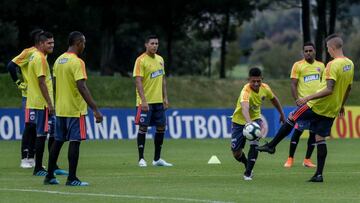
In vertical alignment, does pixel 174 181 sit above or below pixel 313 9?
below

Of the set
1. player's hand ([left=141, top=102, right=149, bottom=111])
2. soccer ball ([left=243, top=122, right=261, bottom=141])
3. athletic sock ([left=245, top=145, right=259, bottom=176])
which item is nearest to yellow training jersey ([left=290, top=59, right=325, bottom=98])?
player's hand ([left=141, top=102, right=149, bottom=111])

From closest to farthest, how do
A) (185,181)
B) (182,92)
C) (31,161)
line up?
(185,181) < (31,161) < (182,92)

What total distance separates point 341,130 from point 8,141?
34.4 ft

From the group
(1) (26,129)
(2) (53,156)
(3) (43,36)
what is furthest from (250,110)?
(1) (26,129)

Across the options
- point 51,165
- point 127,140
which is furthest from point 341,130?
point 51,165

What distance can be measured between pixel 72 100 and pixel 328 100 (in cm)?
403

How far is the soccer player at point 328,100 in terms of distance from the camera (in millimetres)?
15891

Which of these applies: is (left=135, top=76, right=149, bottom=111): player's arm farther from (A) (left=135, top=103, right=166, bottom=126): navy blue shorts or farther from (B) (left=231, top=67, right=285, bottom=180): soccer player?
(B) (left=231, top=67, right=285, bottom=180): soccer player

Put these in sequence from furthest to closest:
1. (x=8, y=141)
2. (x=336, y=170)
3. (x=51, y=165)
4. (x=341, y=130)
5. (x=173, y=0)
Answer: (x=173, y=0), (x=341, y=130), (x=8, y=141), (x=336, y=170), (x=51, y=165)

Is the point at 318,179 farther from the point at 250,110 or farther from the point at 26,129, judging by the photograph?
the point at 26,129

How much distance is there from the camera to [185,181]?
16078 millimetres

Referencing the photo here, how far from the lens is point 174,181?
16094 mm

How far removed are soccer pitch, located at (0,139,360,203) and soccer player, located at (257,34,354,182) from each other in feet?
1.73

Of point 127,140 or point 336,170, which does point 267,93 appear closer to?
point 336,170
